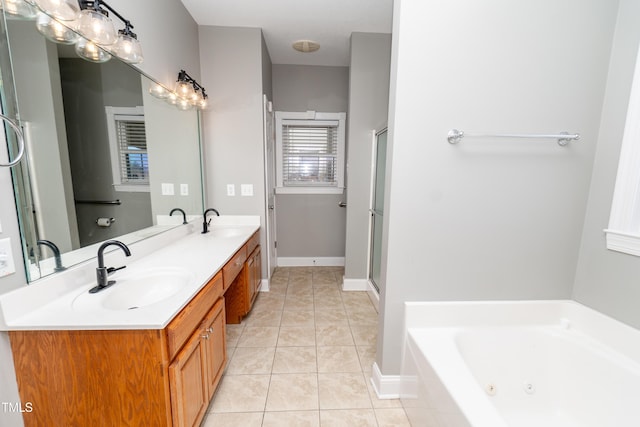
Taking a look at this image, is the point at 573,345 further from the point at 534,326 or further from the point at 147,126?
the point at 147,126

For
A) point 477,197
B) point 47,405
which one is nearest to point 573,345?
point 477,197

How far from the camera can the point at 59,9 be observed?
1089 millimetres

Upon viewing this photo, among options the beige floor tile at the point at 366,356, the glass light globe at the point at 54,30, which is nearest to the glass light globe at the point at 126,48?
the glass light globe at the point at 54,30

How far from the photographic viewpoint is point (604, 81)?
1.42 m

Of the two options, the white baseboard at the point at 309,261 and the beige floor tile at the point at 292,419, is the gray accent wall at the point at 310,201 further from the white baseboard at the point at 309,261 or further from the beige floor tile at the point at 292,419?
the beige floor tile at the point at 292,419

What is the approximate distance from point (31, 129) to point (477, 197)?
6.80 ft

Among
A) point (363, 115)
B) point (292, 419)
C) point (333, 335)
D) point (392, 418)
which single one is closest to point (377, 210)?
point (363, 115)

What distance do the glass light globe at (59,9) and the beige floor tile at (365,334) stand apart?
2557mm

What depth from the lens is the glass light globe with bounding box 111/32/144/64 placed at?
1.43 meters

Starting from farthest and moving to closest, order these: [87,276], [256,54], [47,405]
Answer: [256,54] < [87,276] < [47,405]

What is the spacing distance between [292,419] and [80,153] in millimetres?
1755

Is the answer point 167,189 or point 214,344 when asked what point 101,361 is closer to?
point 214,344

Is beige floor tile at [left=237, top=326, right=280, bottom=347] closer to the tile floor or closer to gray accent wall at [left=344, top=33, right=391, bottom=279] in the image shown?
the tile floor

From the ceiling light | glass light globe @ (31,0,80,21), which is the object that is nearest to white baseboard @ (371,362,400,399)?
glass light globe @ (31,0,80,21)
